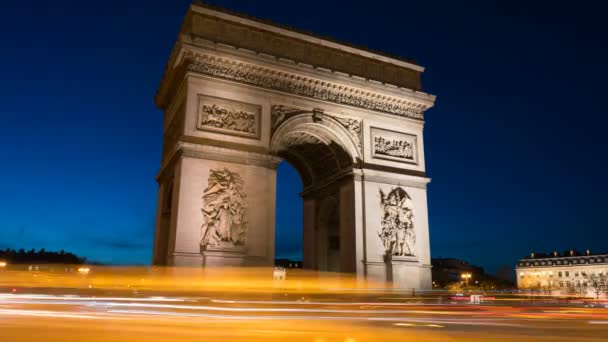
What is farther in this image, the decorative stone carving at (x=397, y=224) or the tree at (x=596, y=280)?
the tree at (x=596, y=280)

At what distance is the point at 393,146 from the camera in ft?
74.4

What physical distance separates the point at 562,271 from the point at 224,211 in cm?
8782

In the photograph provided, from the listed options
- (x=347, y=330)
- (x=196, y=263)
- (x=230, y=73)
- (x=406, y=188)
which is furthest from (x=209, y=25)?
(x=347, y=330)

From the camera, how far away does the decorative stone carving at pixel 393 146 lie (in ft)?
73.1

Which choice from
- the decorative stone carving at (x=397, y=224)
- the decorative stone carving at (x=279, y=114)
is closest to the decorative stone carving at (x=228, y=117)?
the decorative stone carving at (x=279, y=114)

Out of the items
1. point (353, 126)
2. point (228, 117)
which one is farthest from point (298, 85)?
point (228, 117)

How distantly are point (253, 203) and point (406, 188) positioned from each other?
7429 mm

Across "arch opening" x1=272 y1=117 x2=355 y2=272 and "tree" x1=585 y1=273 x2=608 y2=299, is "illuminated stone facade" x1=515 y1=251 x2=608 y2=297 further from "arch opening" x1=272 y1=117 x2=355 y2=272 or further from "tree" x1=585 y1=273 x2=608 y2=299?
"arch opening" x1=272 y1=117 x2=355 y2=272

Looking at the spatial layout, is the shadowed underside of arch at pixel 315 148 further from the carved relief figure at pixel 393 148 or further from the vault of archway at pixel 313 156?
the carved relief figure at pixel 393 148

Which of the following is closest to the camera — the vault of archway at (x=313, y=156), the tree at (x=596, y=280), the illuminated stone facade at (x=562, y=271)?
the vault of archway at (x=313, y=156)

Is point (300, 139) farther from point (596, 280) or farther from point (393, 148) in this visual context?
point (596, 280)

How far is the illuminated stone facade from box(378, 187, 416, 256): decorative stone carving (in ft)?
221

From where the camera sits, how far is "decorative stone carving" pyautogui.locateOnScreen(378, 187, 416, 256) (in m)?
21.0

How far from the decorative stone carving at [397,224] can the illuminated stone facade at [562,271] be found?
2651 inches
